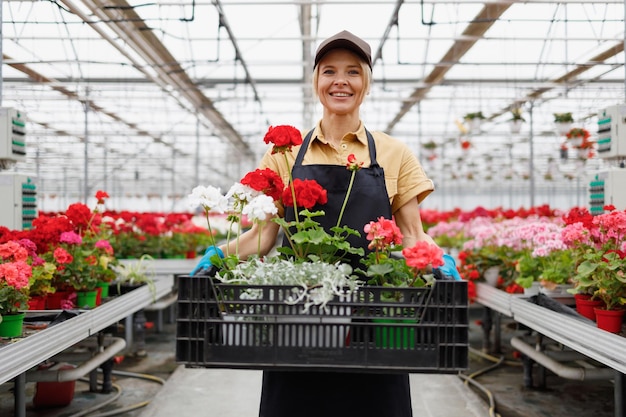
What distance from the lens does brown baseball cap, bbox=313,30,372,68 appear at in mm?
1426

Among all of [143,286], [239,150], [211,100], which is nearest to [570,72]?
[211,100]

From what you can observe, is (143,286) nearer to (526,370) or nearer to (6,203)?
(6,203)

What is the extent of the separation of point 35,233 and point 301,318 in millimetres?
2167

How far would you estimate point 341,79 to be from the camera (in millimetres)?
1473

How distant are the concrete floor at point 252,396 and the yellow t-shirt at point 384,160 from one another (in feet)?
6.84

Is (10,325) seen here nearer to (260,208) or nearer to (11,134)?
(260,208)

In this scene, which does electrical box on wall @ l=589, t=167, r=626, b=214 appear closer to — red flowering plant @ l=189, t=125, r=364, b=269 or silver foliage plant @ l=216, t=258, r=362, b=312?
red flowering plant @ l=189, t=125, r=364, b=269

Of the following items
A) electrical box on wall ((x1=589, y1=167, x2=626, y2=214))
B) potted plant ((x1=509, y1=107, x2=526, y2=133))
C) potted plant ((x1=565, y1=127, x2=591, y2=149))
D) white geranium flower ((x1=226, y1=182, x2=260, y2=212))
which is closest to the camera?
white geranium flower ((x1=226, y1=182, x2=260, y2=212))

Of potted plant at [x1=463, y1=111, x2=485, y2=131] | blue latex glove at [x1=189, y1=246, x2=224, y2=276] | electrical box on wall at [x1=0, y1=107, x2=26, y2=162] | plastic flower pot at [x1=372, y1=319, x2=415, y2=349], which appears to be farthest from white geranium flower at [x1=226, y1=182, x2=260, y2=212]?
potted plant at [x1=463, y1=111, x2=485, y2=131]

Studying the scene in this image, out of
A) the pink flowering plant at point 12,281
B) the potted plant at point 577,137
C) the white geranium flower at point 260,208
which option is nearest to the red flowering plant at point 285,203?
the white geranium flower at point 260,208

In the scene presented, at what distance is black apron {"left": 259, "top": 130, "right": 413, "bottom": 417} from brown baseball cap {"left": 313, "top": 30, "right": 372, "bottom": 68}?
290 mm

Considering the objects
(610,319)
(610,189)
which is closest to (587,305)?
(610,319)

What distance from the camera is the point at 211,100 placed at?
9922mm

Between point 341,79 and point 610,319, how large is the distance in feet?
5.27
